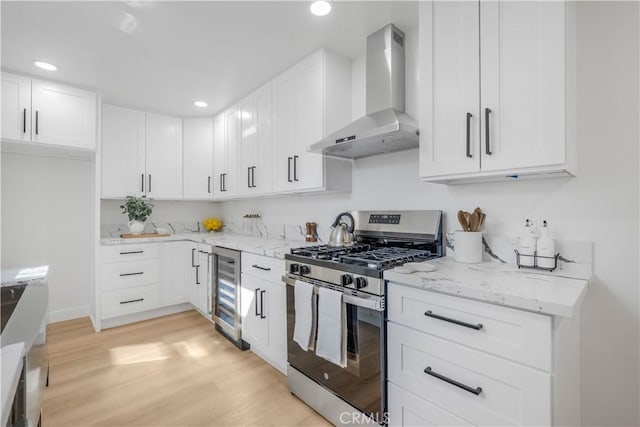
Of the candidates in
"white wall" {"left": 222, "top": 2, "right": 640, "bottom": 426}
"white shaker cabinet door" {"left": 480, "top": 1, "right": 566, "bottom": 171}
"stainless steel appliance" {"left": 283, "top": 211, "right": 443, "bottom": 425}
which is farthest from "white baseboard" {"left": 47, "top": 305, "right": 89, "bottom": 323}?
"white wall" {"left": 222, "top": 2, "right": 640, "bottom": 426}

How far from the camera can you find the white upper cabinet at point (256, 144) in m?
2.77

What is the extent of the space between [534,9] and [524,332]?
133 centimetres

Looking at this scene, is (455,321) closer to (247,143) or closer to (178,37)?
(178,37)

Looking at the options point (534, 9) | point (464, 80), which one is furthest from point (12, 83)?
point (534, 9)

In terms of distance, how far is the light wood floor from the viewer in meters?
1.76

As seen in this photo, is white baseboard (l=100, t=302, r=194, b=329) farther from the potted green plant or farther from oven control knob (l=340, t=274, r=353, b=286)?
oven control knob (l=340, t=274, r=353, b=286)

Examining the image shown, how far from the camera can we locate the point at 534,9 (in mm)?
1255

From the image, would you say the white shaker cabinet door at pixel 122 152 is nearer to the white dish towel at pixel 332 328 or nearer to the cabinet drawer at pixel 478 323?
the white dish towel at pixel 332 328

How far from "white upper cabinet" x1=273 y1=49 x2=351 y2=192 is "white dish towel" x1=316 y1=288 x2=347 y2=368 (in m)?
0.92

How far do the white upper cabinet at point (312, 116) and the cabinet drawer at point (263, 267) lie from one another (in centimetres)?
63

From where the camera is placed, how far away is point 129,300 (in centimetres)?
318

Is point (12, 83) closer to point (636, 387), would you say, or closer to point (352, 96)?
point (352, 96)

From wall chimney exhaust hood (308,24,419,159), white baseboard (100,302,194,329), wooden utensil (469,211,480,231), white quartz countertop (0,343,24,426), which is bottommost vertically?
white baseboard (100,302,194,329)

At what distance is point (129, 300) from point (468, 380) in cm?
334
